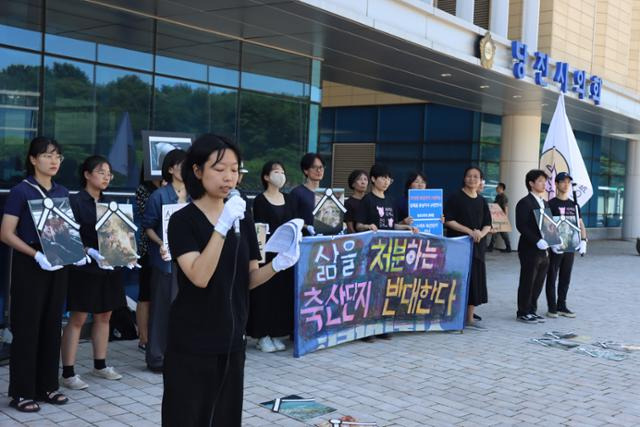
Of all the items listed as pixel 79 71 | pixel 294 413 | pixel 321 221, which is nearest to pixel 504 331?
pixel 321 221

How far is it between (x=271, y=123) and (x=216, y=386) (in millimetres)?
10114

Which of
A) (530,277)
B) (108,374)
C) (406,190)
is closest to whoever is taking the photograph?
(108,374)

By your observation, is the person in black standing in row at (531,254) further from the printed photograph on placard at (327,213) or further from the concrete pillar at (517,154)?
the concrete pillar at (517,154)

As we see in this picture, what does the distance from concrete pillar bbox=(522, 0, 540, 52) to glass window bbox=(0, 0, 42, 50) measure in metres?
12.2

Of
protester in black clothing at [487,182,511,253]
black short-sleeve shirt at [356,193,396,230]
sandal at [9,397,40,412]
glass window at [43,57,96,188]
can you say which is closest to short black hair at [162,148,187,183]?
sandal at [9,397,40,412]

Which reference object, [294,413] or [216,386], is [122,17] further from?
[216,386]

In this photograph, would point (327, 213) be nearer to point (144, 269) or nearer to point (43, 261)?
point (144, 269)

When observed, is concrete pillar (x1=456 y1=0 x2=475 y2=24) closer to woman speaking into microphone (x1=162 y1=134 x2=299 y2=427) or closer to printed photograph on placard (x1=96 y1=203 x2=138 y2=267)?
printed photograph on placard (x1=96 y1=203 x2=138 y2=267)

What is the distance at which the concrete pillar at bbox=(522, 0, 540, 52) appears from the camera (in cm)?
1745

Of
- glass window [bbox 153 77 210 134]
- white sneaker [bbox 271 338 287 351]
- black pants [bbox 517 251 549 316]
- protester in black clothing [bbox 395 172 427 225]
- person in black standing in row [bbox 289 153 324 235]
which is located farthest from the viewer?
glass window [bbox 153 77 210 134]

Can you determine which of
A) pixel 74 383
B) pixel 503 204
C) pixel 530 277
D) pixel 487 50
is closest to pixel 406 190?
pixel 530 277

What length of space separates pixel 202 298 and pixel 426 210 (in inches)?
237

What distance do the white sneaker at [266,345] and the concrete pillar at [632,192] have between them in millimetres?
24060

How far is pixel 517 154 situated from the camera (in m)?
20.6
